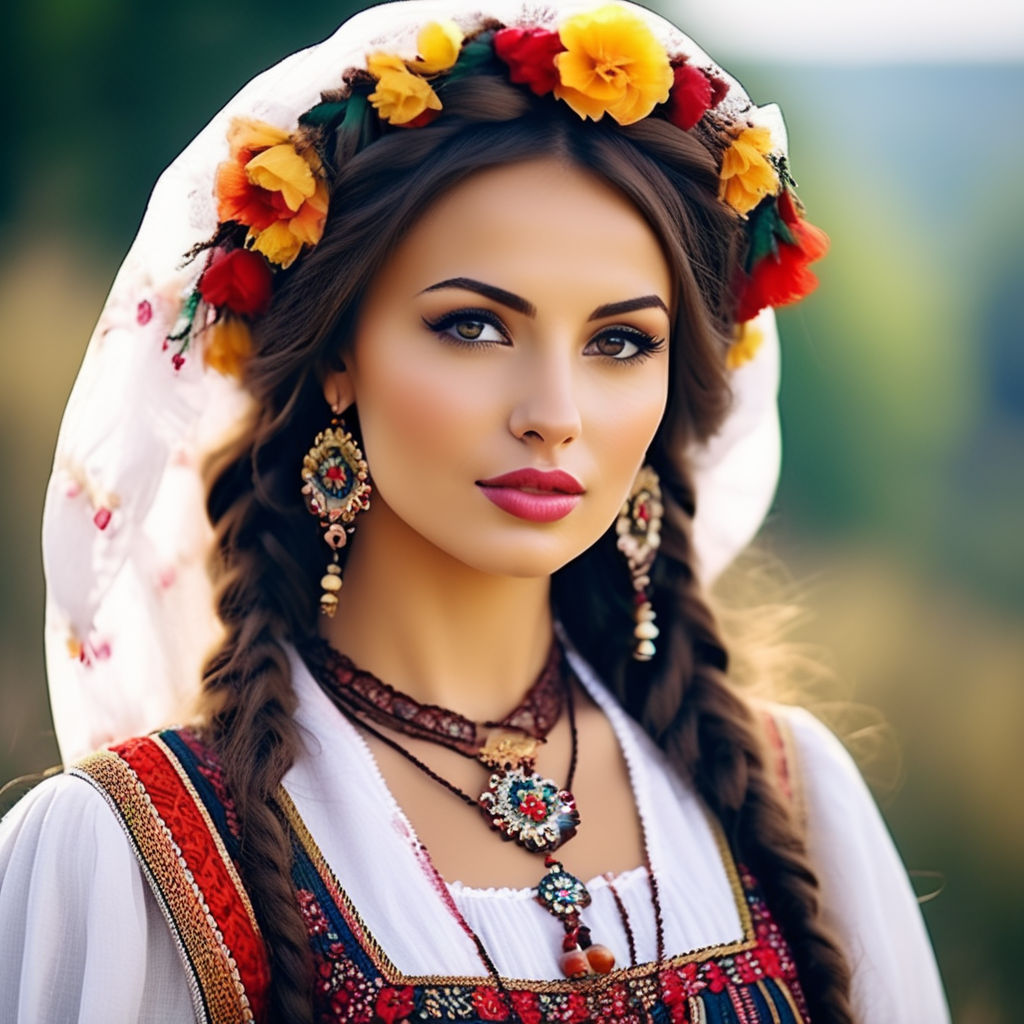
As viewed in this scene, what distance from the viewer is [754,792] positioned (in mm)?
2236

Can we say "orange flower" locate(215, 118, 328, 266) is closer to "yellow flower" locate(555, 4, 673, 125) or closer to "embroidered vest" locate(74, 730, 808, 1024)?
"yellow flower" locate(555, 4, 673, 125)

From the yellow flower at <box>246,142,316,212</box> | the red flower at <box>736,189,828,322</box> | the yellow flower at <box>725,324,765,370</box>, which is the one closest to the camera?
the yellow flower at <box>246,142,316,212</box>

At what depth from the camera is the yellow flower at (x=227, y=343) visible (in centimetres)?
211

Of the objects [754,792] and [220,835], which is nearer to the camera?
[220,835]

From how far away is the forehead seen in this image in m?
1.90

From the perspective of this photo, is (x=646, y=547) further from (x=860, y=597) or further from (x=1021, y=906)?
(x=1021, y=906)

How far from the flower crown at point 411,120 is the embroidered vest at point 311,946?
612 millimetres

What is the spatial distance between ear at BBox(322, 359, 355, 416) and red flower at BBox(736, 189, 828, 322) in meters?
0.65

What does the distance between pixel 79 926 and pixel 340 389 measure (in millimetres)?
784

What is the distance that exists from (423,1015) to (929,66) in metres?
4.26

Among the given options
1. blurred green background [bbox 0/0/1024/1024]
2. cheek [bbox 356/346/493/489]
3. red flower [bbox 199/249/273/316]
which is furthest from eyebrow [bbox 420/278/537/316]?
blurred green background [bbox 0/0/1024/1024]

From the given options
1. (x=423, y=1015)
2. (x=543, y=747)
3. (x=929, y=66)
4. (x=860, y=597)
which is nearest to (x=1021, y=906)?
(x=860, y=597)

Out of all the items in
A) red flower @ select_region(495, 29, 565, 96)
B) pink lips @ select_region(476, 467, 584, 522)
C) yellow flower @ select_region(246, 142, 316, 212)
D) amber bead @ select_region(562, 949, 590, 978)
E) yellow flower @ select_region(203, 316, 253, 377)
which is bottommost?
amber bead @ select_region(562, 949, 590, 978)

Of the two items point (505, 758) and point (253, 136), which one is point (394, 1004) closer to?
point (505, 758)
